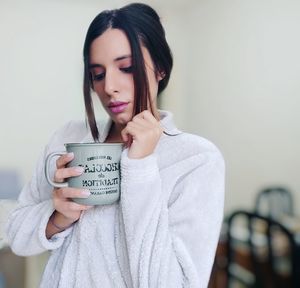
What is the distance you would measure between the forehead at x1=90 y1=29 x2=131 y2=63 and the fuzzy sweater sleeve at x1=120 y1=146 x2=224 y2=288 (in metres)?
0.14

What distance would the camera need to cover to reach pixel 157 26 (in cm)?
47

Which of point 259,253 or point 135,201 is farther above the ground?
point 135,201

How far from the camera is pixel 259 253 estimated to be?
133cm

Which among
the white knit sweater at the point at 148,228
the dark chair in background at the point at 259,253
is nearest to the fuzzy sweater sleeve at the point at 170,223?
the white knit sweater at the point at 148,228

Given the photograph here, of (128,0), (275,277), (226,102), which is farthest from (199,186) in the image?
(226,102)

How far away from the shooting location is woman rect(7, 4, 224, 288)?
1.23ft

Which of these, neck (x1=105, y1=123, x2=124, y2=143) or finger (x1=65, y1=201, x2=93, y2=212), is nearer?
finger (x1=65, y1=201, x2=93, y2=212)

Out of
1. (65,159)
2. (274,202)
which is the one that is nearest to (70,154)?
(65,159)

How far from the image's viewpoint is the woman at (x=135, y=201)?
374 millimetres

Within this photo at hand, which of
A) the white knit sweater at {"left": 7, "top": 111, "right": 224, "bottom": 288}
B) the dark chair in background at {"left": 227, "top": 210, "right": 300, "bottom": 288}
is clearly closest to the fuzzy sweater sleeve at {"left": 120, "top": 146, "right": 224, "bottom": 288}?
the white knit sweater at {"left": 7, "top": 111, "right": 224, "bottom": 288}

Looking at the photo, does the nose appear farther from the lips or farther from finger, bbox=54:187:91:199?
finger, bbox=54:187:91:199

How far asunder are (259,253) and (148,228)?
1.09 m

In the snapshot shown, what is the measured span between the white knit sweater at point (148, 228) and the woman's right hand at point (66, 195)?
0.04 meters

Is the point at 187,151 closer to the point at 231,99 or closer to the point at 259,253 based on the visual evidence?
the point at 259,253
